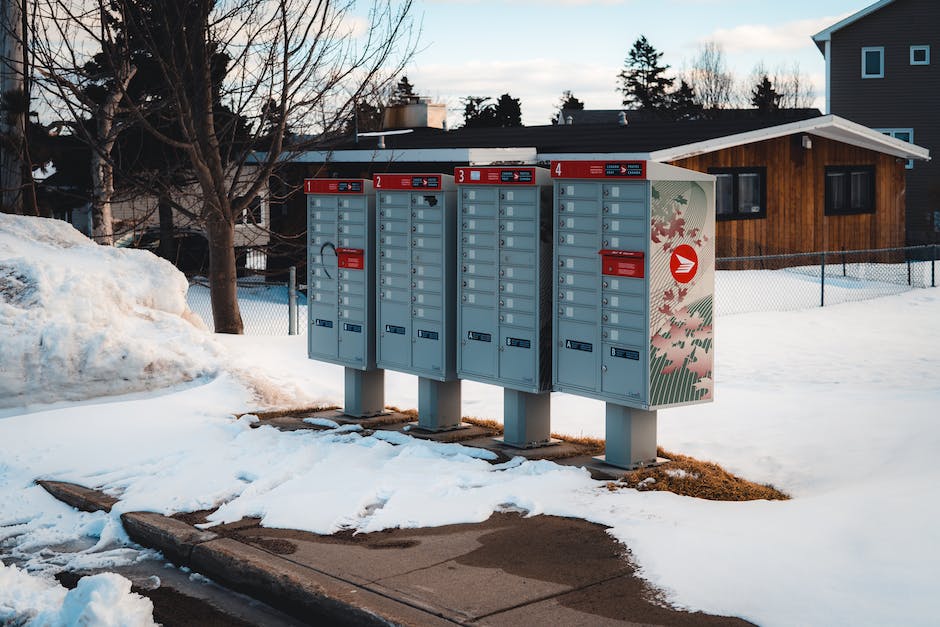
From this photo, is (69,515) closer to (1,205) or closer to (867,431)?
(867,431)

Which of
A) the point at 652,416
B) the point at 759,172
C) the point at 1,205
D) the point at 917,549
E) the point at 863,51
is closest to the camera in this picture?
the point at 917,549

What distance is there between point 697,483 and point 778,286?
55.5ft

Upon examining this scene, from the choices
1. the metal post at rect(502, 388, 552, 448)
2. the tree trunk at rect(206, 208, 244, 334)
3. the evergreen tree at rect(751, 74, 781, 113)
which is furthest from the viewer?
the evergreen tree at rect(751, 74, 781, 113)

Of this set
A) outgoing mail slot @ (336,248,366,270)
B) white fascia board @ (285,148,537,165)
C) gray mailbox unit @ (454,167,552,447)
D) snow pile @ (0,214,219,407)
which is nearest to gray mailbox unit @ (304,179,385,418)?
outgoing mail slot @ (336,248,366,270)

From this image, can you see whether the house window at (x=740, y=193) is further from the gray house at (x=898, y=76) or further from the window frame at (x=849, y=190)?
the gray house at (x=898, y=76)

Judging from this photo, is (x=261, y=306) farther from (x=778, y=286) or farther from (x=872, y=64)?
(x=872, y=64)

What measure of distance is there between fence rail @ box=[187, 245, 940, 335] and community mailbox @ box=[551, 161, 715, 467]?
1042cm

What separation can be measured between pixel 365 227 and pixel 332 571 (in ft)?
15.9

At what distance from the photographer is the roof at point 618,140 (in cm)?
2462

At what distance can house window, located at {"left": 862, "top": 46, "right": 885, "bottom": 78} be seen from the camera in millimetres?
41312

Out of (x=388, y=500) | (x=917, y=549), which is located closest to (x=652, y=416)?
(x=388, y=500)

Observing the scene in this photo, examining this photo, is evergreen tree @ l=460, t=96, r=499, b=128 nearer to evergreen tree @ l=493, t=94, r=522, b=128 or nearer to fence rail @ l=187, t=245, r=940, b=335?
evergreen tree @ l=493, t=94, r=522, b=128

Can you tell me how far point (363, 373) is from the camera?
11688mm

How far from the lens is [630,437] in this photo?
9086mm
